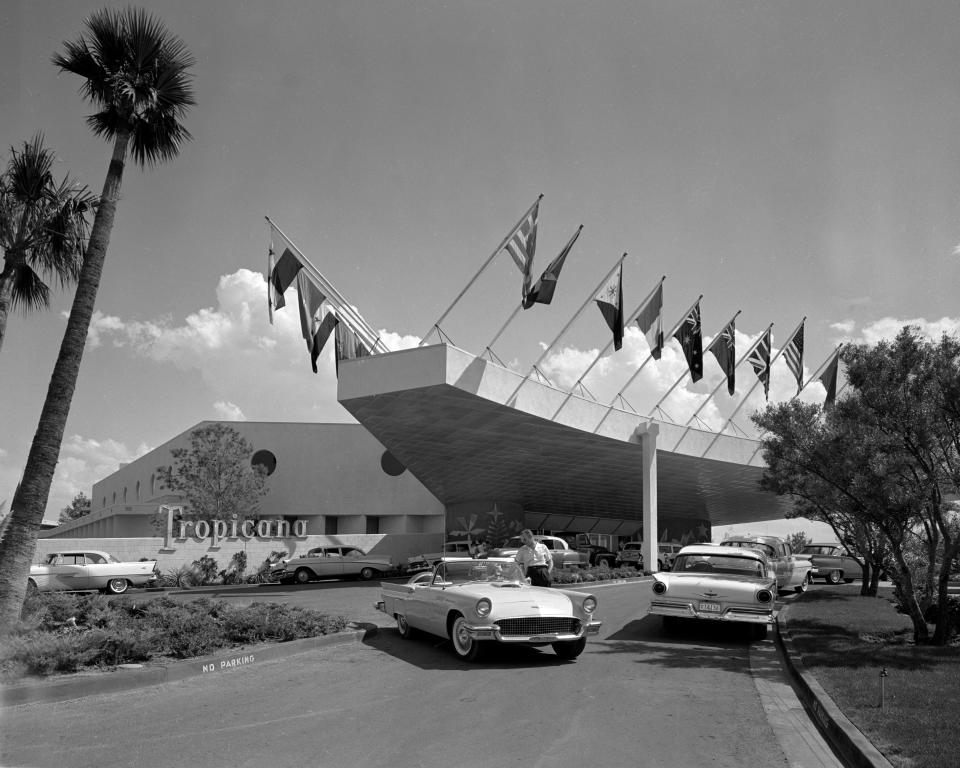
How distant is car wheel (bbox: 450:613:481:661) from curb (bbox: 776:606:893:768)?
371cm

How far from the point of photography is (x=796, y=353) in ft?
115

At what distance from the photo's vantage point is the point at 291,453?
173 ft

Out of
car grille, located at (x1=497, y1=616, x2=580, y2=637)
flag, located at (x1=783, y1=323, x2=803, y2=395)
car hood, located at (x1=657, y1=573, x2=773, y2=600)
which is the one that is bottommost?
car grille, located at (x1=497, y1=616, x2=580, y2=637)

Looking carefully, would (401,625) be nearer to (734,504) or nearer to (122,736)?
(122,736)

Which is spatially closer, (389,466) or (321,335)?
(321,335)

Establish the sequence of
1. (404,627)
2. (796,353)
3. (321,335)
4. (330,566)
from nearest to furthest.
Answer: (404,627) < (321,335) < (330,566) < (796,353)

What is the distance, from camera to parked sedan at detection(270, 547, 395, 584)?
28328 millimetres

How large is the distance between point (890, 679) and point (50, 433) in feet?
36.5

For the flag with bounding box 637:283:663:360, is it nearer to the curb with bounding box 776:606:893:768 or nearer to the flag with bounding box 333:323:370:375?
the flag with bounding box 333:323:370:375

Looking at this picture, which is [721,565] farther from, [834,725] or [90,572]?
[90,572]

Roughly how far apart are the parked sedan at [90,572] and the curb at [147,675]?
47.4ft

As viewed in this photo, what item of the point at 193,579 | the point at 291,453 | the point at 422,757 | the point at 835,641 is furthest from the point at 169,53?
the point at 291,453

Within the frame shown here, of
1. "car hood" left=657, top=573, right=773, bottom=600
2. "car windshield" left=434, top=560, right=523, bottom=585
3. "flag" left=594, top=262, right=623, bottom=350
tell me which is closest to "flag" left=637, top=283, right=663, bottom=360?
"flag" left=594, top=262, right=623, bottom=350

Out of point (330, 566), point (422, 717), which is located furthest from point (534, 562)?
point (330, 566)
